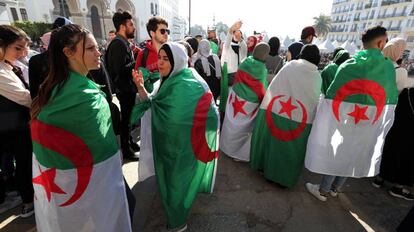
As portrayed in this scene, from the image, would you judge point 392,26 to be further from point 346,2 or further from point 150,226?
point 150,226

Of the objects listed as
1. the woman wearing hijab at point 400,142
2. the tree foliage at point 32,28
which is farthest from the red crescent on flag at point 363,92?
the tree foliage at point 32,28

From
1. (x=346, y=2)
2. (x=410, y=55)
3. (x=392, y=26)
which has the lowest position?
(x=410, y=55)

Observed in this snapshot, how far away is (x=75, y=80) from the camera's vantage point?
154 cm

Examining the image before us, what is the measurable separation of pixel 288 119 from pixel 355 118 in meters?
0.71

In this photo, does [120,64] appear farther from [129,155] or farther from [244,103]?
[244,103]

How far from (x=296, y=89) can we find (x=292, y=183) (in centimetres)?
123

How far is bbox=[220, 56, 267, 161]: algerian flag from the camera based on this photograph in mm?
3506

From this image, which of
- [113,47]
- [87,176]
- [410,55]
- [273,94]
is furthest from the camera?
[410,55]

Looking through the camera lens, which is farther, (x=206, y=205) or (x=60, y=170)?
(x=206, y=205)

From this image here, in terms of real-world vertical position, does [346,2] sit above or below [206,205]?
above

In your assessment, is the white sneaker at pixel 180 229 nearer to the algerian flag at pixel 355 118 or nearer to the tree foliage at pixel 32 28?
the algerian flag at pixel 355 118

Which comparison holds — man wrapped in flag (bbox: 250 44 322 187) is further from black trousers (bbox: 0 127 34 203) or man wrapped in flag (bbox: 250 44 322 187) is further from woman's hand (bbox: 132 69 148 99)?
black trousers (bbox: 0 127 34 203)

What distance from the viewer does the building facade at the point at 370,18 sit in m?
39.9

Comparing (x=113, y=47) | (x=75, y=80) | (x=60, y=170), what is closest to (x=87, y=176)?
(x=60, y=170)
